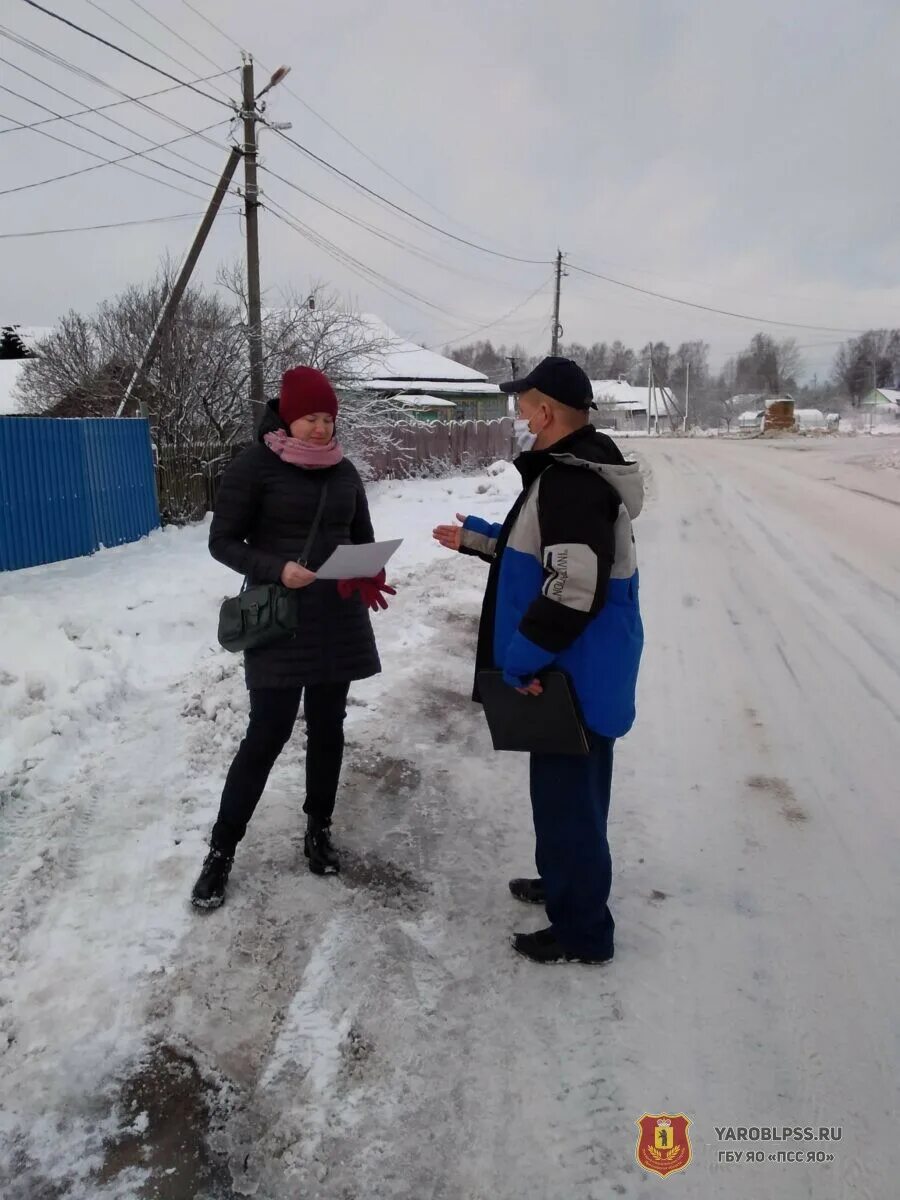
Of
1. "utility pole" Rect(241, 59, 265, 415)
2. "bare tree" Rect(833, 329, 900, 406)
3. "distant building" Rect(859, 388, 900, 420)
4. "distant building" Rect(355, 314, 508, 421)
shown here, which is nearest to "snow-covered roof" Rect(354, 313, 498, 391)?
"distant building" Rect(355, 314, 508, 421)

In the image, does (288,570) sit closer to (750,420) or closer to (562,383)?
(562,383)

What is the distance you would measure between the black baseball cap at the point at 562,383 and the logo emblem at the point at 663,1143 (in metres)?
1.90

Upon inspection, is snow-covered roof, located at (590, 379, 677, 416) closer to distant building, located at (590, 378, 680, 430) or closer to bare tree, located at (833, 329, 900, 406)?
distant building, located at (590, 378, 680, 430)

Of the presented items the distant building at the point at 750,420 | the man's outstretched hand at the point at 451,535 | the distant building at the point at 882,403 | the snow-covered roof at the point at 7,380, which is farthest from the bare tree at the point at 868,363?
the man's outstretched hand at the point at 451,535

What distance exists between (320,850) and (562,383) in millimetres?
1905

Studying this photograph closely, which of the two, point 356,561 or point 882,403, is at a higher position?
point 882,403

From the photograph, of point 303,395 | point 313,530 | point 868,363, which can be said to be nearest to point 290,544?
point 313,530

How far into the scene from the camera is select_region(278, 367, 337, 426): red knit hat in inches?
98.3

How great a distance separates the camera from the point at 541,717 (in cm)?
217

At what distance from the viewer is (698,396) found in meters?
101

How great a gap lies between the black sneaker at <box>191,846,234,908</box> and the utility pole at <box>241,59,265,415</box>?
10.2 metres

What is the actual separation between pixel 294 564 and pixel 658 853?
185 centimetres

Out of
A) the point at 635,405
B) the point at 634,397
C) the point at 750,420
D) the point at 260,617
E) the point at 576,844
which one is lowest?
the point at 576,844

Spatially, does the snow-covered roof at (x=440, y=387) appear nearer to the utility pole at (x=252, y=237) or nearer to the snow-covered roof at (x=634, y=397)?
the utility pole at (x=252, y=237)
